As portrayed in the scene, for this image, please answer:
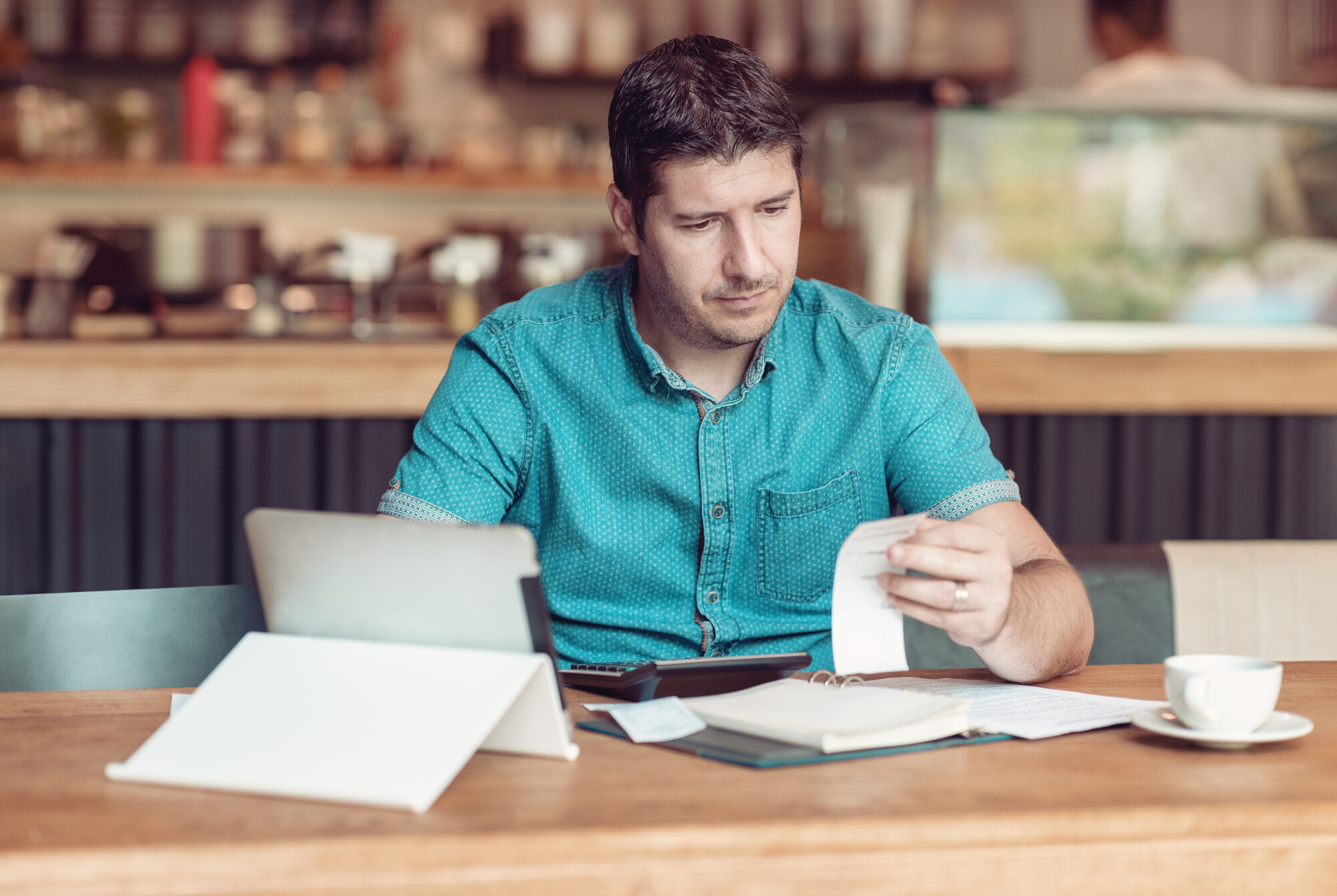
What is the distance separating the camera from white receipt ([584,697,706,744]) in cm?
103

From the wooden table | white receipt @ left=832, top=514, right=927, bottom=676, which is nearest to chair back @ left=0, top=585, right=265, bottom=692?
the wooden table

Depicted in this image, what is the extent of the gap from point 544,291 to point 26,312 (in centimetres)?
175

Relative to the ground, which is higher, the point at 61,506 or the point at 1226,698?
the point at 1226,698

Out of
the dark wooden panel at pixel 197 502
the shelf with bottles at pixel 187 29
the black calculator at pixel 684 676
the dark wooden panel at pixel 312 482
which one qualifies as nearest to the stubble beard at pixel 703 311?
the black calculator at pixel 684 676

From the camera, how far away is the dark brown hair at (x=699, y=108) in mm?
1396

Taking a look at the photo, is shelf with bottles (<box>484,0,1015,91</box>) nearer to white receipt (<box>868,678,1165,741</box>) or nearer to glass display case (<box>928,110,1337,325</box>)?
glass display case (<box>928,110,1337,325</box>)

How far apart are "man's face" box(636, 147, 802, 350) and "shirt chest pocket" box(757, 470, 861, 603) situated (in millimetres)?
190

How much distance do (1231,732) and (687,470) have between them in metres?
0.66

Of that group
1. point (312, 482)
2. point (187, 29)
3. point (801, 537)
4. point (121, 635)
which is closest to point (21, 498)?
point (312, 482)

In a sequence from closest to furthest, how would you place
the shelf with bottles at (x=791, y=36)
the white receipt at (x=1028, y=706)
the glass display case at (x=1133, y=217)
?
1. the white receipt at (x=1028, y=706)
2. the glass display case at (x=1133, y=217)
3. the shelf with bottles at (x=791, y=36)

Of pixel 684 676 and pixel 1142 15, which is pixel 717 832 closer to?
pixel 684 676

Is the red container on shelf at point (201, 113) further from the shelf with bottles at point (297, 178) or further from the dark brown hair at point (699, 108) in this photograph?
the dark brown hair at point (699, 108)

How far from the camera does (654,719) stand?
107 centimetres

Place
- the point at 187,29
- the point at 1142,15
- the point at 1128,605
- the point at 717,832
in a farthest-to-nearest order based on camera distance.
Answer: the point at 187,29
the point at 1142,15
the point at 1128,605
the point at 717,832
